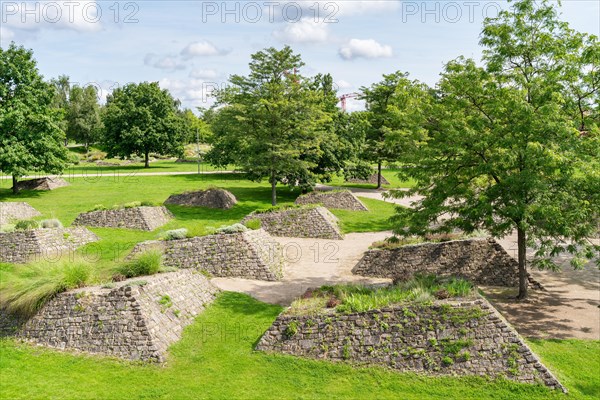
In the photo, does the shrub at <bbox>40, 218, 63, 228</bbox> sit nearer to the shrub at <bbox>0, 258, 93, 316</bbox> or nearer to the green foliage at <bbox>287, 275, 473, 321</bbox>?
the shrub at <bbox>0, 258, 93, 316</bbox>

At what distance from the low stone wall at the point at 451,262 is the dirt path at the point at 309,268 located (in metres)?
0.79

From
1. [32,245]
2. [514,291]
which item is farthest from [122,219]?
[514,291]

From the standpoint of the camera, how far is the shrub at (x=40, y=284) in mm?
14297

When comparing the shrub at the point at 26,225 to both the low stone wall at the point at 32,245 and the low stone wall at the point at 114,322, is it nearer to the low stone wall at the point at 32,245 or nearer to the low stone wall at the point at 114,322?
the low stone wall at the point at 32,245

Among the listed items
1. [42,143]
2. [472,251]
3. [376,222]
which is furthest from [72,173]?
[472,251]

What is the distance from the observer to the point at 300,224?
1060 inches

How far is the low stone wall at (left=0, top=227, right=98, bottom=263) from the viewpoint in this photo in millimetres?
21156

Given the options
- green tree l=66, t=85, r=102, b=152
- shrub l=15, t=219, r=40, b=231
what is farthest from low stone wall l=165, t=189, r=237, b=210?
green tree l=66, t=85, r=102, b=152

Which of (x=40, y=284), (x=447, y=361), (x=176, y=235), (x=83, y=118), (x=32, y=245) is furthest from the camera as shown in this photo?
(x=83, y=118)

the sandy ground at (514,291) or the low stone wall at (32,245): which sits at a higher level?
the low stone wall at (32,245)

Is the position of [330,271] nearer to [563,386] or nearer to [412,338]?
[412,338]

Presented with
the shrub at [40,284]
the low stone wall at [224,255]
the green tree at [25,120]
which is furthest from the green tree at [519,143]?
the green tree at [25,120]

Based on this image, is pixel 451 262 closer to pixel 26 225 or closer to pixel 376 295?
pixel 376 295

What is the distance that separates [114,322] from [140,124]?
141 feet
